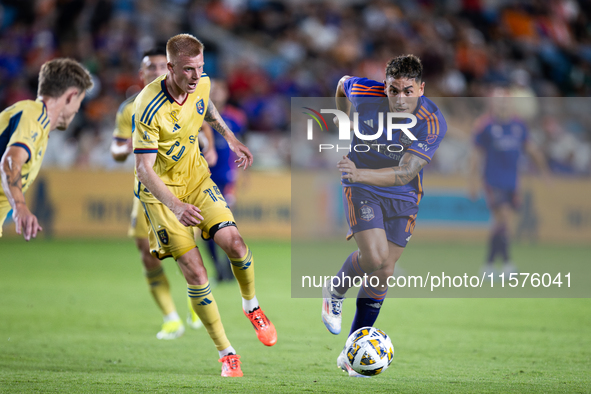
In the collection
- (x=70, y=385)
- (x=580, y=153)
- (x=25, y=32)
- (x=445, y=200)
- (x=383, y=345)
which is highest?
(x=25, y=32)

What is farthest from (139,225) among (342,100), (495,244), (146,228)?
(495,244)

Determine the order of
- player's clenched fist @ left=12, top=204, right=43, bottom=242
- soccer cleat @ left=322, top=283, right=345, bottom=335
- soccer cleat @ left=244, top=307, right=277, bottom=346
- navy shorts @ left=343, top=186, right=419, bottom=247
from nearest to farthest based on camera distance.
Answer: player's clenched fist @ left=12, top=204, right=43, bottom=242
soccer cleat @ left=244, top=307, right=277, bottom=346
navy shorts @ left=343, top=186, right=419, bottom=247
soccer cleat @ left=322, top=283, right=345, bottom=335

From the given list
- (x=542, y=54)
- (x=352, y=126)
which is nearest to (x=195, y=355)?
(x=352, y=126)

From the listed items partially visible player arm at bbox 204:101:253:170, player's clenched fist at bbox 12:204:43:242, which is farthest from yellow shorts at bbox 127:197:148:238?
player's clenched fist at bbox 12:204:43:242

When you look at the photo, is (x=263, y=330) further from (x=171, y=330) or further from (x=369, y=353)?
(x=171, y=330)

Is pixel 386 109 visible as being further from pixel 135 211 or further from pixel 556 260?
pixel 556 260

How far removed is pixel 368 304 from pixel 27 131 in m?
2.68

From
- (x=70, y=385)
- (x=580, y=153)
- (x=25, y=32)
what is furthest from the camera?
(x=25, y=32)

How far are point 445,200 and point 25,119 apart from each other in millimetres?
10879

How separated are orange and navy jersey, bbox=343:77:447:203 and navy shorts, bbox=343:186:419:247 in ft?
0.16

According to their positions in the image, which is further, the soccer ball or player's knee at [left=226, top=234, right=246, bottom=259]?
player's knee at [left=226, top=234, right=246, bottom=259]

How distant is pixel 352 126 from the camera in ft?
18.0

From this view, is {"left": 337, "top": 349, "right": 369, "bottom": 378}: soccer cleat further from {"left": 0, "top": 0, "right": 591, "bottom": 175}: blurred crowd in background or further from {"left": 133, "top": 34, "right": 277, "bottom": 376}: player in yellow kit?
{"left": 0, "top": 0, "right": 591, "bottom": 175}: blurred crowd in background

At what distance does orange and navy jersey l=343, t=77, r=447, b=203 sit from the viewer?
5000 millimetres
